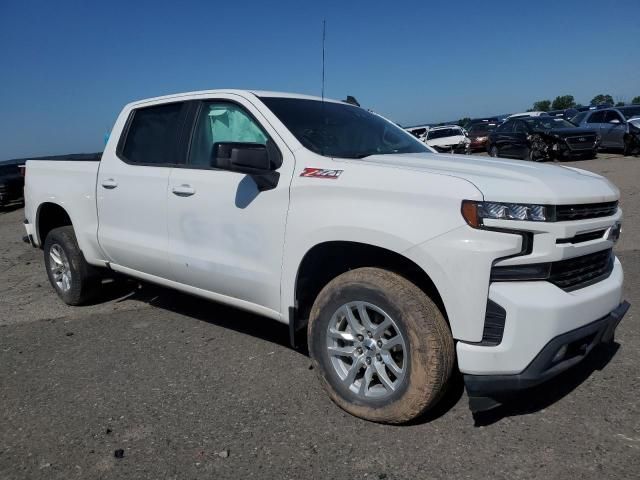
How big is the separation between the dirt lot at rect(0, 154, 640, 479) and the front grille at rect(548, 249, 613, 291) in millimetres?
767

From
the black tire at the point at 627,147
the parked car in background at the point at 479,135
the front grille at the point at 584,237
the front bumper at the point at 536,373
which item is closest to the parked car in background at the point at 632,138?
the black tire at the point at 627,147

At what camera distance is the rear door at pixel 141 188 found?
4133mm

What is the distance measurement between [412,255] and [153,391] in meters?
1.95

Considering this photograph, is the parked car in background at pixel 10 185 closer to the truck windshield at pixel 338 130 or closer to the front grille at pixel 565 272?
the truck windshield at pixel 338 130

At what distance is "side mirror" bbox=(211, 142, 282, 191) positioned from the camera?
319 centimetres

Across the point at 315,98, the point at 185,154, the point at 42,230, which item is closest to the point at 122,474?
the point at 185,154

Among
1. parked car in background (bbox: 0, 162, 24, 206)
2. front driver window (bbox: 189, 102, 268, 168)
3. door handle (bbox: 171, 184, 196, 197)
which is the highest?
front driver window (bbox: 189, 102, 268, 168)

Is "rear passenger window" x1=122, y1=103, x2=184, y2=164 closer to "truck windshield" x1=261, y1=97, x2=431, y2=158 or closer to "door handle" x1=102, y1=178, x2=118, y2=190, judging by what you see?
"door handle" x1=102, y1=178, x2=118, y2=190

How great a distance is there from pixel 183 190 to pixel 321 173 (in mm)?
1217

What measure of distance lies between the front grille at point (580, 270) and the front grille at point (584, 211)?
203 mm

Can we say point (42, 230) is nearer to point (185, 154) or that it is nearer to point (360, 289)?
point (185, 154)

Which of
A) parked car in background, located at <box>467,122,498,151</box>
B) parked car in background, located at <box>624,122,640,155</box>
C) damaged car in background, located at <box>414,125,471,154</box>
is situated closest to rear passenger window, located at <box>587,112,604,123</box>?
parked car in background, located at <box>624,122,640,155</box>

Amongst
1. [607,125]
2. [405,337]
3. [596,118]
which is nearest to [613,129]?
[607,125]

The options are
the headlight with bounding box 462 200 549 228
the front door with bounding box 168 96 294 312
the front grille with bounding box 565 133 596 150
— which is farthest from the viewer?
the front grille with bounding box 565 133 596 150
